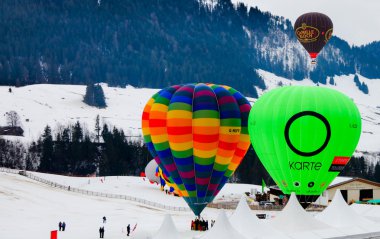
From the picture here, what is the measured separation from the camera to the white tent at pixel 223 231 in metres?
31.4

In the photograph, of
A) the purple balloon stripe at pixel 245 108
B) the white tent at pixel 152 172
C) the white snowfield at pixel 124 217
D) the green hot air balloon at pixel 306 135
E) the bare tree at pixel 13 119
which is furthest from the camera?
the bare tree at pixel 13 119

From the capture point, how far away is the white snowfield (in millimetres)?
34469

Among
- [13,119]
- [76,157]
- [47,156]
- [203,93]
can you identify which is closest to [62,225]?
[203,93]

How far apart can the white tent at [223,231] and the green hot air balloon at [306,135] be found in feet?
→ 24.2

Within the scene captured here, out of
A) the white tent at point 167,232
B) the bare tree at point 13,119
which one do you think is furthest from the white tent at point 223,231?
the bare tree at point 13,119

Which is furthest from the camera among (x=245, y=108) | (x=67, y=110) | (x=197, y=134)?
(x=67, y=110)

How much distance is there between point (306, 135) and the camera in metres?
37.1

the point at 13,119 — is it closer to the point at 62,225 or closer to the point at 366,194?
the point at 366,194

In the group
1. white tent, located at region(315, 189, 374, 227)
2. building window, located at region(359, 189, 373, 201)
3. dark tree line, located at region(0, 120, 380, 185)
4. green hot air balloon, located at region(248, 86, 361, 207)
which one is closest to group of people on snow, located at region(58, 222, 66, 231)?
green hot air balloon, located at region(248, 86, 361, 207)

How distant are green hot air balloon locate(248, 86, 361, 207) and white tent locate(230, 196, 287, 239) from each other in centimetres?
447

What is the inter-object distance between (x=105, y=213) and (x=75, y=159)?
56040mm

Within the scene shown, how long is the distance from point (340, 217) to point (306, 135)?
253 inches

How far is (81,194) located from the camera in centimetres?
6731

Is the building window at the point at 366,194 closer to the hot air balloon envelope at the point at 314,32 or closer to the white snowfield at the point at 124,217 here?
the white snowfield at the point at 124,217
